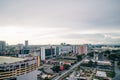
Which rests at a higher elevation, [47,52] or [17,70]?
[47,52]

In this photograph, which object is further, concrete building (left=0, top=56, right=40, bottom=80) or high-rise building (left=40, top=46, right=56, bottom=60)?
high-rise building (left=40, top=46, right=56, bottom=60)

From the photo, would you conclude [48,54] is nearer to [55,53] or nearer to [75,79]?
[55,53]

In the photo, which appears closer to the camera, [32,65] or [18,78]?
[18,78]

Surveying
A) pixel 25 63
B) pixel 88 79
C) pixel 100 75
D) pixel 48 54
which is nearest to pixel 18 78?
pixel 25 63

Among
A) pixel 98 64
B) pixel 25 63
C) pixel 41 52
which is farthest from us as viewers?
pixel 41 52

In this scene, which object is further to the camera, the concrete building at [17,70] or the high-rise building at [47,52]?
the high-rise building at [47,52]

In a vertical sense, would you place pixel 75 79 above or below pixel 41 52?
below

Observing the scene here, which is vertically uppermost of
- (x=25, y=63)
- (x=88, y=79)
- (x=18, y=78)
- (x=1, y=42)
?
(x=1, y=42)

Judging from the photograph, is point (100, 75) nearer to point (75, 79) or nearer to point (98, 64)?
point (75, 79)

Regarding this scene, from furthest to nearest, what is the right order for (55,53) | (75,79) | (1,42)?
(1,42), (55,53), (75,79)

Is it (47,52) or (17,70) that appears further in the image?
(47,52)
